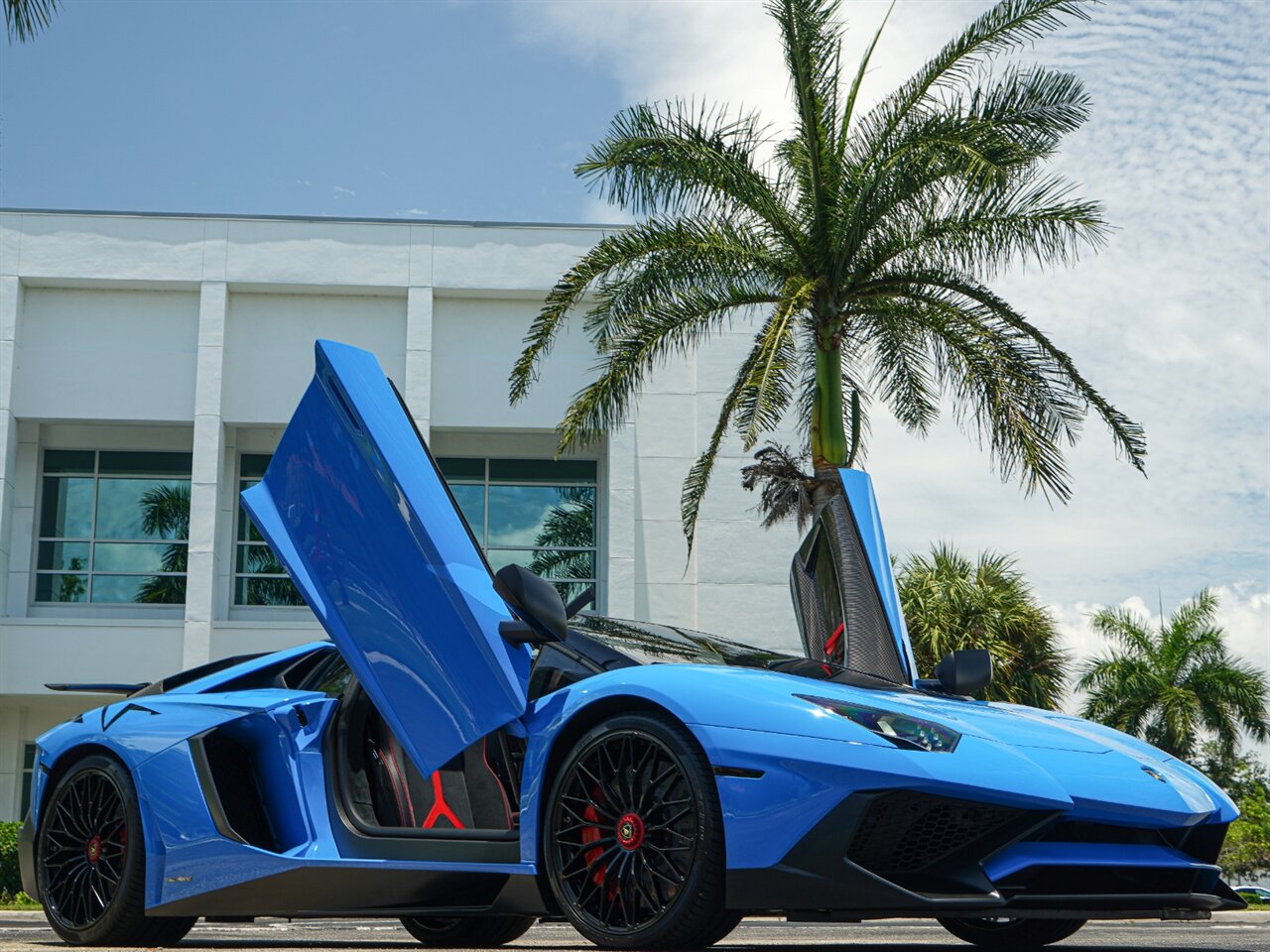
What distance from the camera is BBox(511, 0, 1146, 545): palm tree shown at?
1358 centimetres

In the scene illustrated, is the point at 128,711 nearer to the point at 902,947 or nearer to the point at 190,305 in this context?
the point at 902,947

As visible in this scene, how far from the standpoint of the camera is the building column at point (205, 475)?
2375 centimetres

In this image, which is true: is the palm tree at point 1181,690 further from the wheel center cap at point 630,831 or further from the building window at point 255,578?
the wheel center cap at point 630,831

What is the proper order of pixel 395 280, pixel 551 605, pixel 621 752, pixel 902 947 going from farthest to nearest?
pixel 395 280 → pixel 902 947 → pixel 551 605 → pixel 621 752

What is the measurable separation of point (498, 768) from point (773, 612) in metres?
20.5

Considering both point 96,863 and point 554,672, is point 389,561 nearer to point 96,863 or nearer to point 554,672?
point 554,672

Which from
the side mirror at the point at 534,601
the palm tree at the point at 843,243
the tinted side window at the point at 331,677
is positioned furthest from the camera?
the palm tree at the point at 843,243

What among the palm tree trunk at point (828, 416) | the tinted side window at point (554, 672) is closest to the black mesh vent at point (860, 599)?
the tinted side window at point (554, 672)

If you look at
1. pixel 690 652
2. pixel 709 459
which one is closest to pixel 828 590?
pixel 690 652

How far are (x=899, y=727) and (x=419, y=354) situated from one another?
21.3m

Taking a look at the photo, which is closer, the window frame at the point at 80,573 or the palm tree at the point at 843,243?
the palm tree at the point at 843,243

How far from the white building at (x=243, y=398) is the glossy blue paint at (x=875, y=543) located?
1751 cm

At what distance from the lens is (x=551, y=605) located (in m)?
4.41

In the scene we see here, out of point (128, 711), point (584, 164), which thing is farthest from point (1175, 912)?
point (584, 164)
